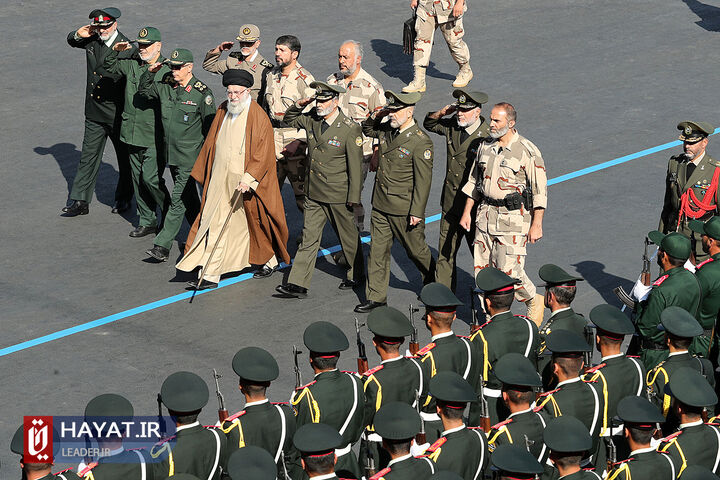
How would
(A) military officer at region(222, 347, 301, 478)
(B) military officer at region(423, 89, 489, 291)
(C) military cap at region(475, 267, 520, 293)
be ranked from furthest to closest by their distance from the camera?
(B) military officer at region(423, 89, 489, 291), (C) military cap at region(475, 267, 520, 293), (A) military officer at region(222, 347, 301, 478)

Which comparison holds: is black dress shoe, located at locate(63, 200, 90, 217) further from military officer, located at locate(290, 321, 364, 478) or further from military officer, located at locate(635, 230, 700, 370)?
military officer, located at locate(635, 230, 700, 370)

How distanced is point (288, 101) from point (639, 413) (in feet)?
23.7

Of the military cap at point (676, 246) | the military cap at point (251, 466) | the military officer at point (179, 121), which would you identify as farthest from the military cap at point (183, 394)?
the military officer at point (179, 121)

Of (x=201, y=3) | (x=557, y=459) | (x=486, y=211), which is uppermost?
(x=557, y=459)

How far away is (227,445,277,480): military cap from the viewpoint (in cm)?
741

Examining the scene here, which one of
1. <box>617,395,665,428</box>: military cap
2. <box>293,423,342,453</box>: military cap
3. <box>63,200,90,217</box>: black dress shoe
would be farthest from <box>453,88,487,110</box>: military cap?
<box>293,423,342,453</box>: military cap

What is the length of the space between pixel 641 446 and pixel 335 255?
6589 mm

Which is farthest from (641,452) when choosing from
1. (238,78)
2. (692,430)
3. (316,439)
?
(238,78)

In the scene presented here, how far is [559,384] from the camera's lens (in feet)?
29.5

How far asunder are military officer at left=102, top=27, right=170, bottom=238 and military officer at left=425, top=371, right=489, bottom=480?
7043 mm

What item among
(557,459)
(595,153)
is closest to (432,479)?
(557,459)

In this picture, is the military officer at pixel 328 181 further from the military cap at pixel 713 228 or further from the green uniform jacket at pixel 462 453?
the green uniform jacket at pixel 462 453

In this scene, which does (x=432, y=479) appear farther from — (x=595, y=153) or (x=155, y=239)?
(x=595, y=153)

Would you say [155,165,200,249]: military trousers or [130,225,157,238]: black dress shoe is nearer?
[155,165,200,249]: military trousers
